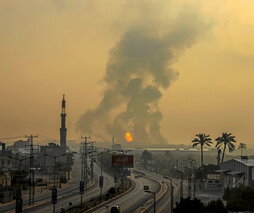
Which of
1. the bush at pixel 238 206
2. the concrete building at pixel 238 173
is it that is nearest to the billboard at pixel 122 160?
the concrete building at pixel 238 173

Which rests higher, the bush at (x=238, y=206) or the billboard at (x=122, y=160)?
the billboard at (x=122, y=160)

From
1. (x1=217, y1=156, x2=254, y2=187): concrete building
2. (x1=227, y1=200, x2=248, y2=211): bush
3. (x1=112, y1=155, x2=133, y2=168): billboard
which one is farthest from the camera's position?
(x1=112, y1=155, x2=133, y2=168): billboard

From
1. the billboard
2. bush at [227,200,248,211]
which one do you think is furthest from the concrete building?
bush at [227,200,248,211]

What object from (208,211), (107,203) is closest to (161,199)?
(107,203)

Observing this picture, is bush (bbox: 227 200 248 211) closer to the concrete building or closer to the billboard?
the concrete building

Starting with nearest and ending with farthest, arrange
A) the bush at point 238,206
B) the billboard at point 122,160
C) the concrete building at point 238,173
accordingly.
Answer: the bush at point 238,206
the concrete building at point 238,173
the billboard at point 122,160

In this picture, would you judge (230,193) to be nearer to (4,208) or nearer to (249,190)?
(249,190)

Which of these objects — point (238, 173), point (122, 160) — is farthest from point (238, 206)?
point (122, 160)

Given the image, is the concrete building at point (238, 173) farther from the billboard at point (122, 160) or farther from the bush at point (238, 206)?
the bush at point (238, 206)
